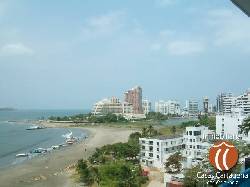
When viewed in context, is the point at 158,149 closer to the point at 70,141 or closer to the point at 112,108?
the point at 70,141

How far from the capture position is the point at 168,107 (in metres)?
130

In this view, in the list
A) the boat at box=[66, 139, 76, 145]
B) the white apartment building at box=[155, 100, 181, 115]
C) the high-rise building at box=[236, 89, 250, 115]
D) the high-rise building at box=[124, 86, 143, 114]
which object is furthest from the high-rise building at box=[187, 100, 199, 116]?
the boat at box=[66, 139, 76, 145]

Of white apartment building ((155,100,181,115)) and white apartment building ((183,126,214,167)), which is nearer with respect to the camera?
white apartment building ((183,126,214,167))

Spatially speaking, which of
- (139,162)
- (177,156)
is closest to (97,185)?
(177,156)

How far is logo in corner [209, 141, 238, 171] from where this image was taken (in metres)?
3.42

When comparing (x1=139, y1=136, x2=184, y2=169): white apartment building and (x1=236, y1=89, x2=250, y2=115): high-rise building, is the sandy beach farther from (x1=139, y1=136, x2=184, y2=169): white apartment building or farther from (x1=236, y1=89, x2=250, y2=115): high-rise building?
(x1=236, y1=89, x2=250, y2=115): high-rise building

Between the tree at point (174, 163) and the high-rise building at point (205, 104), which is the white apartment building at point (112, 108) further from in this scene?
the tree at point (174, 163)

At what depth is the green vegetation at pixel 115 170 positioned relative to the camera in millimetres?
21500

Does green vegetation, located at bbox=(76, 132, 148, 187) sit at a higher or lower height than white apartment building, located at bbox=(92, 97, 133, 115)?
lower

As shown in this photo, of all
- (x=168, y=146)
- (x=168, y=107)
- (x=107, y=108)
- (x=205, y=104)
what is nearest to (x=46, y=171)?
(x=168, y=146)

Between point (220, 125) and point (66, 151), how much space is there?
58.6ft

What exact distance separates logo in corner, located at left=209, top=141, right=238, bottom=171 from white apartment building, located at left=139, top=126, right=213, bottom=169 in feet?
81.2

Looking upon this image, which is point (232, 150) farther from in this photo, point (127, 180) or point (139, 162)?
point (139, 162)

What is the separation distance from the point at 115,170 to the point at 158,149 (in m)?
8.53
